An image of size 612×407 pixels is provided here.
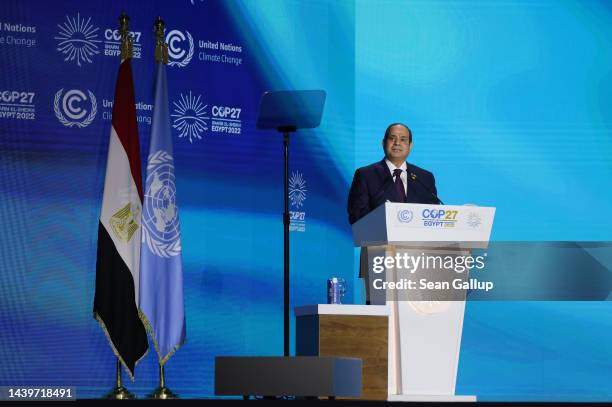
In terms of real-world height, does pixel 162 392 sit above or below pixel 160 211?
below

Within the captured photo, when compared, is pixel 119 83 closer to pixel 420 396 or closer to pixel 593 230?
pixel 420 396

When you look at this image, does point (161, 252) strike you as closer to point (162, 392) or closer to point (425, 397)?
point (162, 392)

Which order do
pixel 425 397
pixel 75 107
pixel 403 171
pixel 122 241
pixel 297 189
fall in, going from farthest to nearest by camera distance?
pixel 297 189 → pixel 75 107 → pixel 122 241 → pixel 403 171 → pixel 425 397

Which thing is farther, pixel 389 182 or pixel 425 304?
pixel 389 182

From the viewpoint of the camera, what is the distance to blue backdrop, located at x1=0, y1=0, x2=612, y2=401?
574 centimetres

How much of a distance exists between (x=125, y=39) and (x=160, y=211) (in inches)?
43.6

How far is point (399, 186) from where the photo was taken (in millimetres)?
5137

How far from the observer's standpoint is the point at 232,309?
241 inches

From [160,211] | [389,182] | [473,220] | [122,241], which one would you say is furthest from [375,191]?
[122,241]

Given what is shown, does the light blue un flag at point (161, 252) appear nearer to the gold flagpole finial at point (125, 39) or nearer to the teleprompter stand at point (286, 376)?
the gold flagpole finial at point (125, 39)

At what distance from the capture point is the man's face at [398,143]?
16.7 ft

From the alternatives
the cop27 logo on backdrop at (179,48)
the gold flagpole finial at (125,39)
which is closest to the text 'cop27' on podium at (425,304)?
the gold flagpole finial at (125,39)

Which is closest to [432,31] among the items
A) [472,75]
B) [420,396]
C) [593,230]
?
[472,75]

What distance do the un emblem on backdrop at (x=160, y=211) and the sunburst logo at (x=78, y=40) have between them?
0.96m
